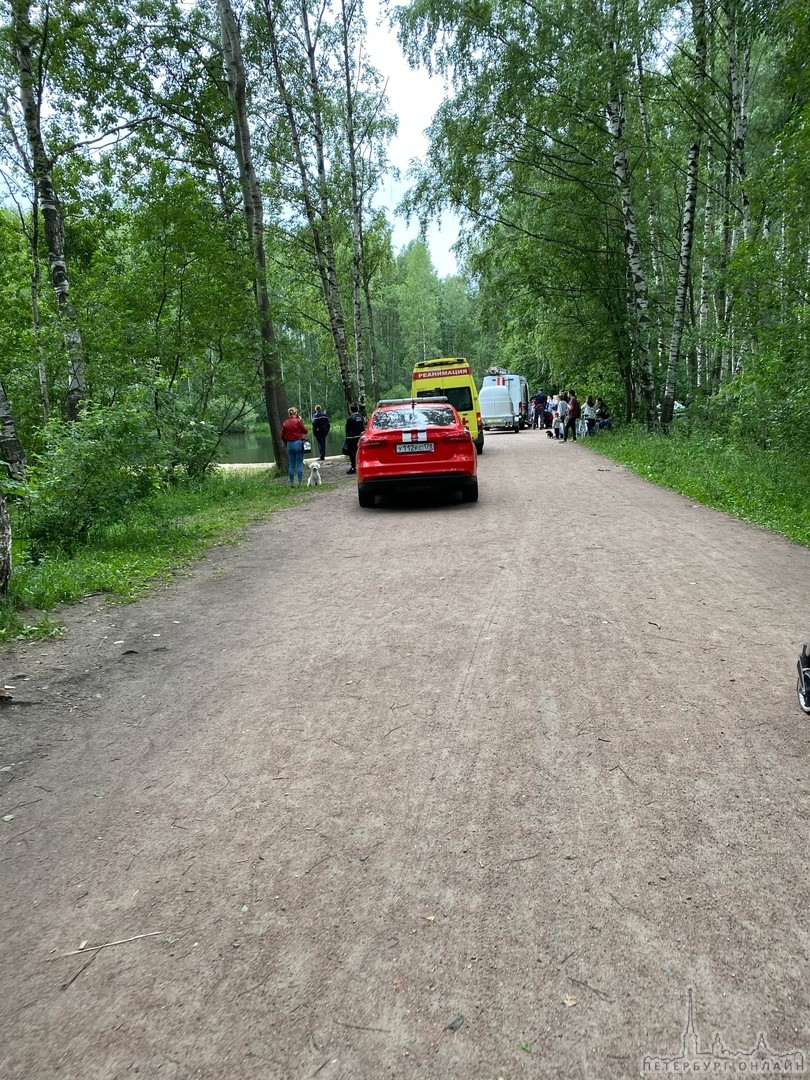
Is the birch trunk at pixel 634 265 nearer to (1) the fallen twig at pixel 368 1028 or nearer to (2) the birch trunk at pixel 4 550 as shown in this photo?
(2) the birch trunk at pixel 4 550

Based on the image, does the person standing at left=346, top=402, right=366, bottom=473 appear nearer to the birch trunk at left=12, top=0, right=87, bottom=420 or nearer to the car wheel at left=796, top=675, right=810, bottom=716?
the birch trunk at left=12, top=0, right=87, bottom=420

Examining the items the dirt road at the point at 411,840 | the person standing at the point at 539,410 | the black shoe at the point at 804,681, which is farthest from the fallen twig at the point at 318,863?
the person standing at the point at 539,410

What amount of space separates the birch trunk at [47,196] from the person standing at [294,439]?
4487 millimetres

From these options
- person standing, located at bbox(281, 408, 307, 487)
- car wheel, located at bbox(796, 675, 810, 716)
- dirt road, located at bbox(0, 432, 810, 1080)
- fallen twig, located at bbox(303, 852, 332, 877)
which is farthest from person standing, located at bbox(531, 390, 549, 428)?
fallen twig, located at bbox(303, 852, 332, 877)

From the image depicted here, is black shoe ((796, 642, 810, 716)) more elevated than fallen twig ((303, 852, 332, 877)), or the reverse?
black shoe ((796, 642, 810, 716))

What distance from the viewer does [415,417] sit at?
11.4 metres

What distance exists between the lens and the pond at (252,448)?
61.4ft

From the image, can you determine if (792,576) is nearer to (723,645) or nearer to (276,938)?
(723,645)

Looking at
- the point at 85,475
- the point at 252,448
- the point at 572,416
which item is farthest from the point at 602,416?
the point at 252,448

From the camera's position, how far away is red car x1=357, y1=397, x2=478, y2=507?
11.2 m

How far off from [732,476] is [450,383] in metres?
12.0
